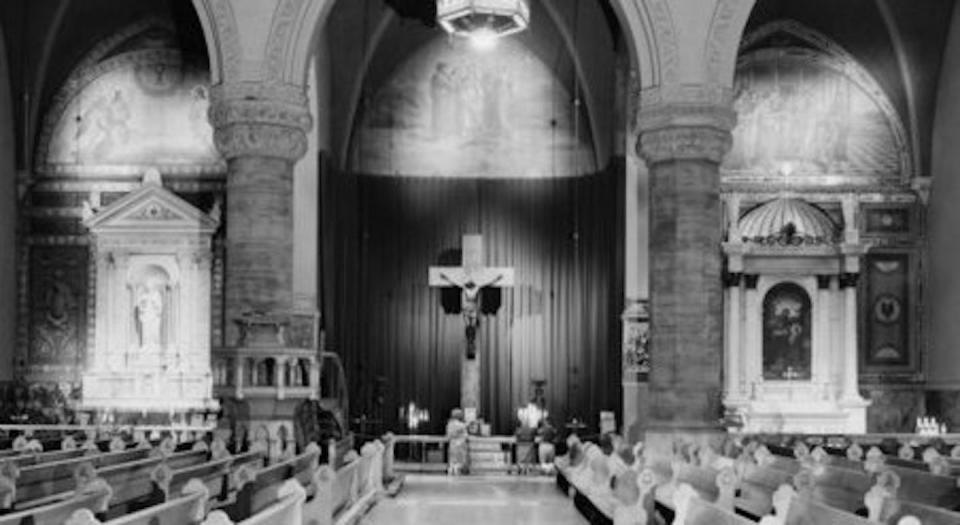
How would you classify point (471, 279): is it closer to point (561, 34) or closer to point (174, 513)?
point (561, 34)

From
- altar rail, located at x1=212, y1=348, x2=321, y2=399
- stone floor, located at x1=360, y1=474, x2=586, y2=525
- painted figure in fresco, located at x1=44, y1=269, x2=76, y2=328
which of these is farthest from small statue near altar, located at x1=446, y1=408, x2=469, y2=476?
painted figure in fresco, located at x1=44, y1=269, x2=76, y2=328

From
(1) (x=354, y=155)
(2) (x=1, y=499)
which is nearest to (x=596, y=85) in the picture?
(1) (x=354, y=155)

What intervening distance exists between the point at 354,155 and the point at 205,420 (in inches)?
231

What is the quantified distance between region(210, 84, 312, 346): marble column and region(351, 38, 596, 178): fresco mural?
778 centimetres

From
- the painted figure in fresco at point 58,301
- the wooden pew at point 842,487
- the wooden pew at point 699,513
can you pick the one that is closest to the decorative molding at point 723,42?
the wooden pew at point 842,487

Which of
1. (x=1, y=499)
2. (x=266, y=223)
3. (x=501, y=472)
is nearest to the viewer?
(x=1, y=499)

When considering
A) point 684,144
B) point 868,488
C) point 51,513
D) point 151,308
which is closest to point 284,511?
point 51,513

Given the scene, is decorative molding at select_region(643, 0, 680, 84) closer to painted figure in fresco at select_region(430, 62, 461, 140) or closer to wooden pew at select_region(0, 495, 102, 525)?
painted figure in fresco at select_region(430, 62, 461, 140)

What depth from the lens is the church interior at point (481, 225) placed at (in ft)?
56.2

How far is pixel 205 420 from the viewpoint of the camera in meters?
21.4

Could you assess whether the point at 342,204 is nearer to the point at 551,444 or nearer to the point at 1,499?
the point at 551,444

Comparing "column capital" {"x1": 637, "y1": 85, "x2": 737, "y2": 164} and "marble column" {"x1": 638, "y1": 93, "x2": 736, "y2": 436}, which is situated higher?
"column capital" {"x1": 637, "y1": 85, "x2": 737, "y2": 164}

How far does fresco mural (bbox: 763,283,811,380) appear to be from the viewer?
21.8 meters

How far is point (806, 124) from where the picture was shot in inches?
916
